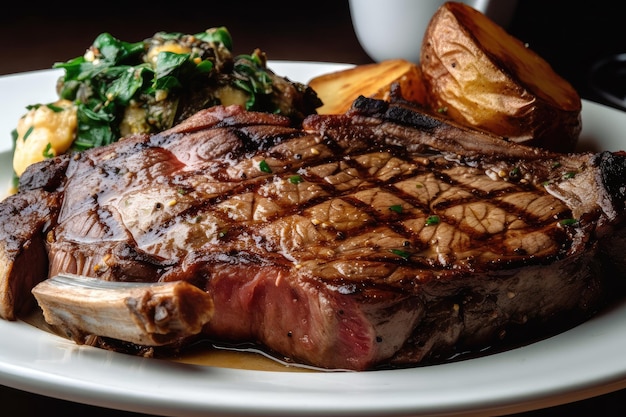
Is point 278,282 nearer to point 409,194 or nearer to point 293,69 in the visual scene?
point 409,194

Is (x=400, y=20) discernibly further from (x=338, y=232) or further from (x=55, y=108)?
(x=338, y=232)

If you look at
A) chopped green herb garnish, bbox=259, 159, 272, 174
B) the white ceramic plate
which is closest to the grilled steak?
chopped green herb garnish, bbox=259, 159, 272, 174

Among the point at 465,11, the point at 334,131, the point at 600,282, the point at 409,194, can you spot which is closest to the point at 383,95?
the point at 465,11

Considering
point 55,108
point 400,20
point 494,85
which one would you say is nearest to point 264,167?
point 494,85

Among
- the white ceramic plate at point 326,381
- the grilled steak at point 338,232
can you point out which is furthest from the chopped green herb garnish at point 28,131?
the white ceramic plate at point 326,381

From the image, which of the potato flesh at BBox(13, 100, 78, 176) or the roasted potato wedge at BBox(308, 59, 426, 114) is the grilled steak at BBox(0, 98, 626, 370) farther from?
the roasted potato wedge at BBox(308, 59, 426, 114)

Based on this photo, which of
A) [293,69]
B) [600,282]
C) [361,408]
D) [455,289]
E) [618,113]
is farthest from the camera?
[293,69]

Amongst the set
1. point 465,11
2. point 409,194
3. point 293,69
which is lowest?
point 293,69
